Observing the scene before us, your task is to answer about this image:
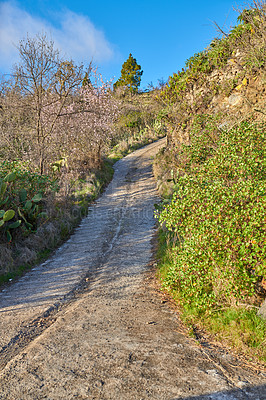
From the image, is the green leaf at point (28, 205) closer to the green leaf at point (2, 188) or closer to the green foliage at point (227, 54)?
the green leaf at point (2, 188)

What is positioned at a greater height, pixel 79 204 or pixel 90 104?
pixel 90 104

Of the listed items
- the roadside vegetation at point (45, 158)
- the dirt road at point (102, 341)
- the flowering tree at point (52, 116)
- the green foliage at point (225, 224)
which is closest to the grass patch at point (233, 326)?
the green foliage at point (225, 224)

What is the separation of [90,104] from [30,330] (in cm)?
1351

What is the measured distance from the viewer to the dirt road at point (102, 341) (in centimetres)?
293

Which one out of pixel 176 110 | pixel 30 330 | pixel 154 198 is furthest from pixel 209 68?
pixel 30 330

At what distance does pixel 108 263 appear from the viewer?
7020 mm

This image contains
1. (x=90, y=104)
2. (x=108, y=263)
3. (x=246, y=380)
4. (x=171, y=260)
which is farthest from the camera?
(x=90, y=104)

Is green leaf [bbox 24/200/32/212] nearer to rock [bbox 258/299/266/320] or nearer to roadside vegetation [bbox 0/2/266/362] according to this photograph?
roadside vegetation [bbox 0/2/266/362]

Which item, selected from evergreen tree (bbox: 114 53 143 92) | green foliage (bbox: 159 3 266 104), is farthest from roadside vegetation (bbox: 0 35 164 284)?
evergreen tree (bbox: 114 53 143 92)

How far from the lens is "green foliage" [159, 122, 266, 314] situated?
3568 mm

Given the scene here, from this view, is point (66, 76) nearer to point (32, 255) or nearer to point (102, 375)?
point (32, 255)

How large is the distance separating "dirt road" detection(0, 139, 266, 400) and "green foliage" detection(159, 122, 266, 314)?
779 mm

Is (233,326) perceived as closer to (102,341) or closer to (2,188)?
(102,341)

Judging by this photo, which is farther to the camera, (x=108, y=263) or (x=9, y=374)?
(x=108, y=263)
